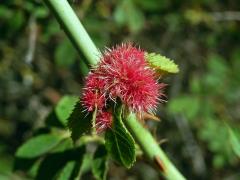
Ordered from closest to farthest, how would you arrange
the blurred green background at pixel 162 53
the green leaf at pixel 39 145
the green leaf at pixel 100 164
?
the green leaf at pixel 100 164, the green leaf at pixel 39 145, the blurred green background at pixel 162 53

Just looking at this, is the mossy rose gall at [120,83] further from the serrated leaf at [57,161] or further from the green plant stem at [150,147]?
the serrated leaf at [57,161]

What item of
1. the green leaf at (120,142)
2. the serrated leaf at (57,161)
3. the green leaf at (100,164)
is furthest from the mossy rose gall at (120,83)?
the serrated leaf at (57,161)

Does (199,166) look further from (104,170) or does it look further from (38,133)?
(104,170)

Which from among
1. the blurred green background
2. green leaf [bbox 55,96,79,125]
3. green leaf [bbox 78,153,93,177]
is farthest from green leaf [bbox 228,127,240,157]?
the blurred green background

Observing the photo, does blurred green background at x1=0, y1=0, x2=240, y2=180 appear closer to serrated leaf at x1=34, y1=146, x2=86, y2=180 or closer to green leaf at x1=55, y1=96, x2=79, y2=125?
green leaf at x1=55, y1=96, x2=79, y2=125

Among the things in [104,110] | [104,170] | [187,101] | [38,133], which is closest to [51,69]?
[187,101]
